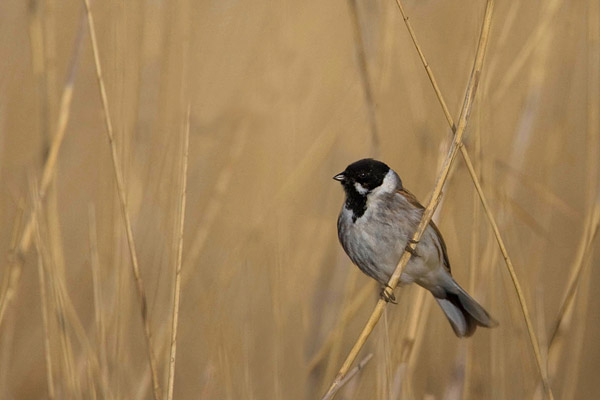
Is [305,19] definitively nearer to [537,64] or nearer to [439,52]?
[439,52]

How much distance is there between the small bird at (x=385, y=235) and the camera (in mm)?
2547

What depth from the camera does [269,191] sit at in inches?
127

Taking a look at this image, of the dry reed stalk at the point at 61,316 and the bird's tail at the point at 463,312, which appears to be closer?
the dry reed stalk at the point at 61,316

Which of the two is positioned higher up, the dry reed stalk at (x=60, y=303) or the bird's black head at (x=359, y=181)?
the bird's black head at (x=359, y=181)

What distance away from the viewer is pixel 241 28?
3268mm

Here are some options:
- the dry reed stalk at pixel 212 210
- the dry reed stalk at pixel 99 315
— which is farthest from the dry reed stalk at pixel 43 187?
the dry reed stalk at pixel 212 210

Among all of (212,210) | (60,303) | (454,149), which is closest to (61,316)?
(60,303)

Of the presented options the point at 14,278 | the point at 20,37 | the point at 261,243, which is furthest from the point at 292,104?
the point at 14,278

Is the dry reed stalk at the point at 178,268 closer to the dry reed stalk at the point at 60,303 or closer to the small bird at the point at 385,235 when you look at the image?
the dry reed stalk at the point at 60,303

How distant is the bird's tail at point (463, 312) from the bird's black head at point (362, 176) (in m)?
0.41

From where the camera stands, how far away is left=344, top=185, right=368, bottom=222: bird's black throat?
2619 millimetres

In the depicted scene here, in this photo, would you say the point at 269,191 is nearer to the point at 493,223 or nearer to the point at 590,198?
the point at 590,198

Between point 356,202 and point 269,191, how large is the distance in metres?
0.67

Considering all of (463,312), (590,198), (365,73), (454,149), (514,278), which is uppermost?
(365,73)
